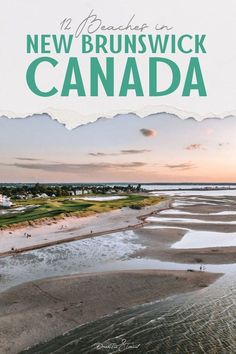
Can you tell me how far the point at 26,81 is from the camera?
30.9 feet

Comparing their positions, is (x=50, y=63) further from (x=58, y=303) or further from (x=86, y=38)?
(x=58, y=303)

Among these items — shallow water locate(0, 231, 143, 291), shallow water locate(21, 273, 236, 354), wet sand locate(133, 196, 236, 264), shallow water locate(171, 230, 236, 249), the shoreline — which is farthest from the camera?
the shoreline

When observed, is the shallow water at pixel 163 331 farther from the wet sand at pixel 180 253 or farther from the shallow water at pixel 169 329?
the wet sand at pixel 180 253

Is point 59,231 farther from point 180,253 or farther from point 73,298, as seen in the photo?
point 73,298

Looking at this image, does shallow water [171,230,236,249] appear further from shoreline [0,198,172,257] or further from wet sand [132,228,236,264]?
shoreline [0,198,172,257]

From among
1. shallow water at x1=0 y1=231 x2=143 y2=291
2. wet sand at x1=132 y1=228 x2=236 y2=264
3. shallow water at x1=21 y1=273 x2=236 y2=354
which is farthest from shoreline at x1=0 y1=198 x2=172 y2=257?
shallow water at x1=21 y1=273 x2=236 y2=354

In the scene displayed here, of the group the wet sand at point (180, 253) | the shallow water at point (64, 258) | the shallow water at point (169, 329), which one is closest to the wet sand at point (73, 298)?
the shallow water at point (169, 329)

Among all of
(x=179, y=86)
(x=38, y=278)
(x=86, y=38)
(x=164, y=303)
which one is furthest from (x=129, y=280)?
(x=86, y=38)

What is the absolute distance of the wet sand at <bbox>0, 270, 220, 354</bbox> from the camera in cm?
947

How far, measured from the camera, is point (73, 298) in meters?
11.9

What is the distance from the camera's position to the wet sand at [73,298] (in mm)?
9469

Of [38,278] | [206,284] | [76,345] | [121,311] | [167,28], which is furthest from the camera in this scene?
[38,278]

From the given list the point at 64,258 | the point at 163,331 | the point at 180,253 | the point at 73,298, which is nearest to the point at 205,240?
the point at 180,253

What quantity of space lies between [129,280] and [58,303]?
10.5 feet
